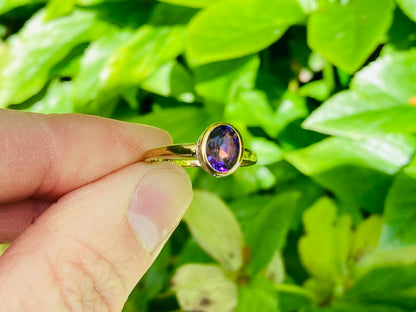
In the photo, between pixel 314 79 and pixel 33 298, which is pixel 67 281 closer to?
pixel 33 298

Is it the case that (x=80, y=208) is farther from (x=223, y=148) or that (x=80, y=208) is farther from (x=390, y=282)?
(x=390, y=282)

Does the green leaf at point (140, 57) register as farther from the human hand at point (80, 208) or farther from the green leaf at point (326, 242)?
the green leaf at point (326, 242)

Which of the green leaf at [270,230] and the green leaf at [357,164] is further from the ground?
the green leaf at [357,164]

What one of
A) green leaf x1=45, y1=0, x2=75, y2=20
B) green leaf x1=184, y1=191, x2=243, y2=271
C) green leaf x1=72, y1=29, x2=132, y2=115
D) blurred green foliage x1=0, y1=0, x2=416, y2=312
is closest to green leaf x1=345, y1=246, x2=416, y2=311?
blurred green foliage x1=0, y1=0, x2=416, y2=312

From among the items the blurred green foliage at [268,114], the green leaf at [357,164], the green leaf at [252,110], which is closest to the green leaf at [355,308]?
the blurred green foliage at [268,114]

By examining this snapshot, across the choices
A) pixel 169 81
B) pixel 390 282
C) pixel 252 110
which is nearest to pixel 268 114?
pixel 252 110

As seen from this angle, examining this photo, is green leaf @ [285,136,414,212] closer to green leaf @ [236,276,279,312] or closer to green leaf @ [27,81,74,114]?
green leaf @ [236,276,279,312]

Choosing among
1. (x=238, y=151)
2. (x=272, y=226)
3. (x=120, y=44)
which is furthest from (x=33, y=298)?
(x=120, y=44)
